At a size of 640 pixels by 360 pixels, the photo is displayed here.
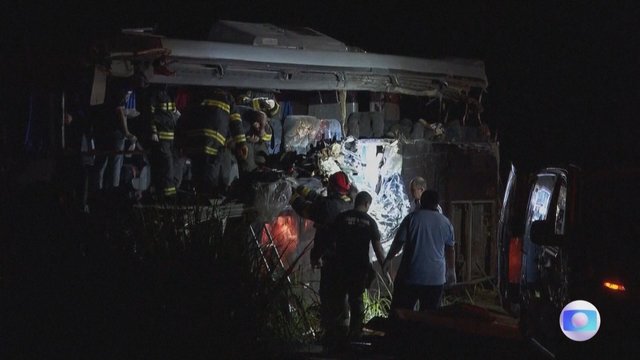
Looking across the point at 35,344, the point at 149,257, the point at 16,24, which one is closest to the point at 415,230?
the point at 149,257

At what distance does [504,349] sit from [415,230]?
8.20 ft

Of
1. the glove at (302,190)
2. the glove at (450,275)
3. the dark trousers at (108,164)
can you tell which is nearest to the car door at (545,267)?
the glove at (450,275)

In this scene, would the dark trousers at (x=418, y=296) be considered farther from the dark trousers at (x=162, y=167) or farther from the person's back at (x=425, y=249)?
the dark trousers at (x=162, y=167)

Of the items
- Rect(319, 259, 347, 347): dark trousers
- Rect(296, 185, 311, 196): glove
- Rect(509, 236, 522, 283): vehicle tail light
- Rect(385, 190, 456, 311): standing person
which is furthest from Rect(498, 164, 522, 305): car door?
Rect(296, 185, 311, 196): glove

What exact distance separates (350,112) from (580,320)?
752 cm

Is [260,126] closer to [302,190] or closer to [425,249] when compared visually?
[302,190]

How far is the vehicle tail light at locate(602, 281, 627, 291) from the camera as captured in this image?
20.4 feet

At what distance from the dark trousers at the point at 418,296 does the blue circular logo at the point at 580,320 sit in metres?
3.13

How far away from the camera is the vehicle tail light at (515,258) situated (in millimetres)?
9477

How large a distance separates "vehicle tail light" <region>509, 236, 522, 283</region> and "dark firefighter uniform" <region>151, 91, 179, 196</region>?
4.17 meters

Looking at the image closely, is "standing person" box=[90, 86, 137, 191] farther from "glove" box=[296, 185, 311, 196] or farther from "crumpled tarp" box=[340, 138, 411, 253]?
"crumpled tarp" box=[340, 138, 411, 253]

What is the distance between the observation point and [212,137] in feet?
36.0

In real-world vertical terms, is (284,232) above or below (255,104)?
below

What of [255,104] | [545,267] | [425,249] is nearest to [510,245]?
[425,249]
